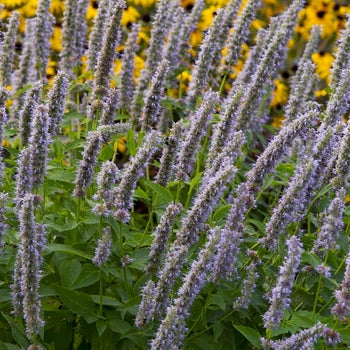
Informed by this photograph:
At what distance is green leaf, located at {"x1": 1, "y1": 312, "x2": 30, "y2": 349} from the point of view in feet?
12.9

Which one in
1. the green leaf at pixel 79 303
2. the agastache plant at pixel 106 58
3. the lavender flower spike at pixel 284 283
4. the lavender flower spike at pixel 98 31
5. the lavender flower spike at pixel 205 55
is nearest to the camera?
the lavender flower spike at pixel 284 283

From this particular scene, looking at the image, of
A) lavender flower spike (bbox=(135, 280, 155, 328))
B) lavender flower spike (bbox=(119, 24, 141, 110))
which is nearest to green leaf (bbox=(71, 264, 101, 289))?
lavender flower spike (bbox=(135, 280, 155, 328))

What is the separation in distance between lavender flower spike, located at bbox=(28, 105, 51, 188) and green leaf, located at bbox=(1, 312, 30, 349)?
67 centimetres

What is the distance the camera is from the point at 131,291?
4.23m

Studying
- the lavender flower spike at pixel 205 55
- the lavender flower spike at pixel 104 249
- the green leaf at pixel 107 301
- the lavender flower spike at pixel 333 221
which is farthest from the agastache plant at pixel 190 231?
the lavender flower spike at pixel 205 55

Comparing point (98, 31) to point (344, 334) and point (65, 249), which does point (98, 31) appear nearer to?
point (65, 249)

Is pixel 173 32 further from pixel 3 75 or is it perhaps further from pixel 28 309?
pixel 28 309

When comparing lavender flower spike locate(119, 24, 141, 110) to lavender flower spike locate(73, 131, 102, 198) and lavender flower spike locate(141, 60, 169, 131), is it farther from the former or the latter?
lavender flower spike locate(73, 131, 102, 198)

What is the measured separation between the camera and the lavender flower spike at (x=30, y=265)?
3.38 metres

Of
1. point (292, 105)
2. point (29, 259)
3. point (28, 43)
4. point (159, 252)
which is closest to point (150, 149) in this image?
point (159, 252)

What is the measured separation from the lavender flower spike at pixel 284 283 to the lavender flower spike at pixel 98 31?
251 cm

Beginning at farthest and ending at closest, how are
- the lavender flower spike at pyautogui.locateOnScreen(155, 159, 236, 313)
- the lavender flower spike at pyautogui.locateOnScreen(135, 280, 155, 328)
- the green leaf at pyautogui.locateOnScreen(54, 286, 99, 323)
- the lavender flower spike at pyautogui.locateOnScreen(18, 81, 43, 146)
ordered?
the lavender flower spike at pyautogui.locateOnScreen(18, 81, 43, 146)
the green leaf at pyautogui.locateOnScreen(54, 286, 99, 323)
the lavender flower spike at pyautogui.locateOnScreen(135, 280, 155, 328)
the lavender flower spike at pyautogui.locateOnScreen(155, 159, 236, 313)

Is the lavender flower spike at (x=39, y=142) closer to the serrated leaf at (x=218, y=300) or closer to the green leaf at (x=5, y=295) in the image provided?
the green leaf at (x=5, y=295)

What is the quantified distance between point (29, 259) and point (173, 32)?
288 centimetres
